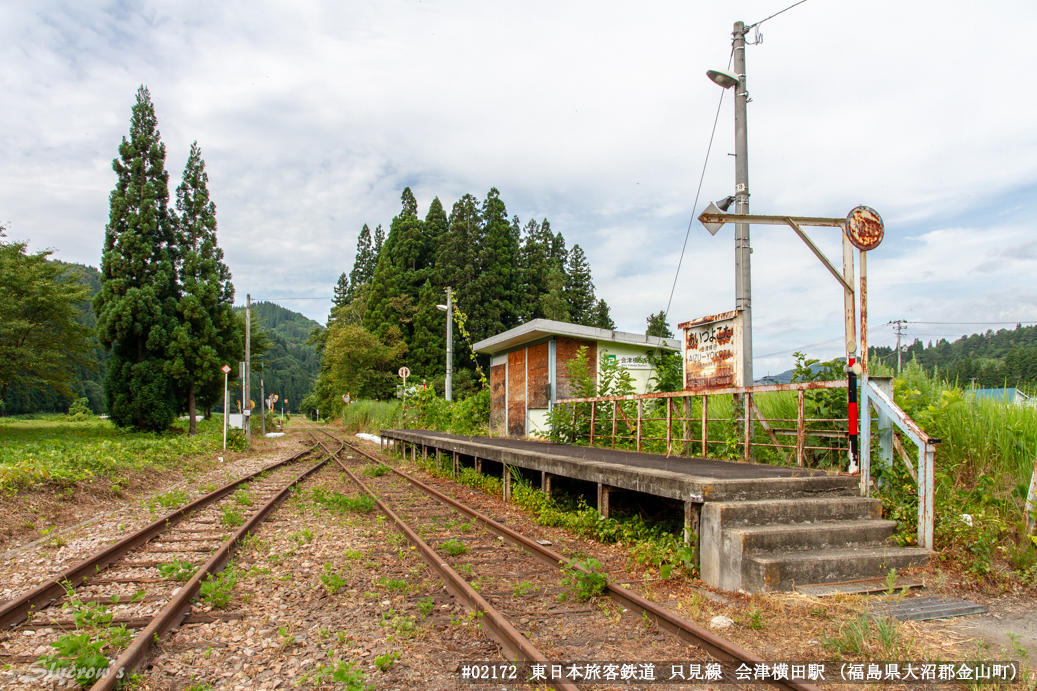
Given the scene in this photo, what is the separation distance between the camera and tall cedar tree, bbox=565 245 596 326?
159 feet

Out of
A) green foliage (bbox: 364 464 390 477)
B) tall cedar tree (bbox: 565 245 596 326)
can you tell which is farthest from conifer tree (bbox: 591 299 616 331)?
green foliage (bbox: 364 464 390 477)

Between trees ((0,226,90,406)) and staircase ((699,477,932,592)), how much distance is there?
25.2 meters

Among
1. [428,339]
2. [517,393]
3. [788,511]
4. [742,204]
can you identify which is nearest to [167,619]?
[788,511]

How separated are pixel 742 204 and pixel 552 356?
7.35 meters

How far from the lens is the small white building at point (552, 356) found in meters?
14.4

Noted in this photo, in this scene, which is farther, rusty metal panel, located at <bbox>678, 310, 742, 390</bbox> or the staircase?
rusty metal panel, located at <bbox>678, 310, 742, 390</bbox>

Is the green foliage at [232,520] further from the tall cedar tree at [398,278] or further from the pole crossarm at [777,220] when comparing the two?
the tall cedar tree at [398,278]

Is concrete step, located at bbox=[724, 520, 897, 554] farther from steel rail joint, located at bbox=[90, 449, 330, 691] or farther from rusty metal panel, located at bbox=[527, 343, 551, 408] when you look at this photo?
rusty metal panel, located at bbox=[527, 343, 551, 408]

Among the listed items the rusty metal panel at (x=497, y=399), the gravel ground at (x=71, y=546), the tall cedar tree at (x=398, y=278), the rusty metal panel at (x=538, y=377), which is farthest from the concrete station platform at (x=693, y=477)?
the tall cedar tree at (x=398, y=278)

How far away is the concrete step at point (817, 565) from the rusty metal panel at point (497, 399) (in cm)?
1355

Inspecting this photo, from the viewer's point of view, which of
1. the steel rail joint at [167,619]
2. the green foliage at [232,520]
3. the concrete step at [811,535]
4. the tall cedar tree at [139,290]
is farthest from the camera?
the tall cedar tree at [139,290]

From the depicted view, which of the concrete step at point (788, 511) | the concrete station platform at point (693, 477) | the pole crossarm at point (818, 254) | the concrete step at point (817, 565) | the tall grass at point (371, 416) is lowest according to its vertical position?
the tall grass at point (371, 416)

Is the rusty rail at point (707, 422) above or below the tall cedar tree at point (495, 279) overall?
below

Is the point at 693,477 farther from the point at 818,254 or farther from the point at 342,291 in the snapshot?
the point at 342,291
